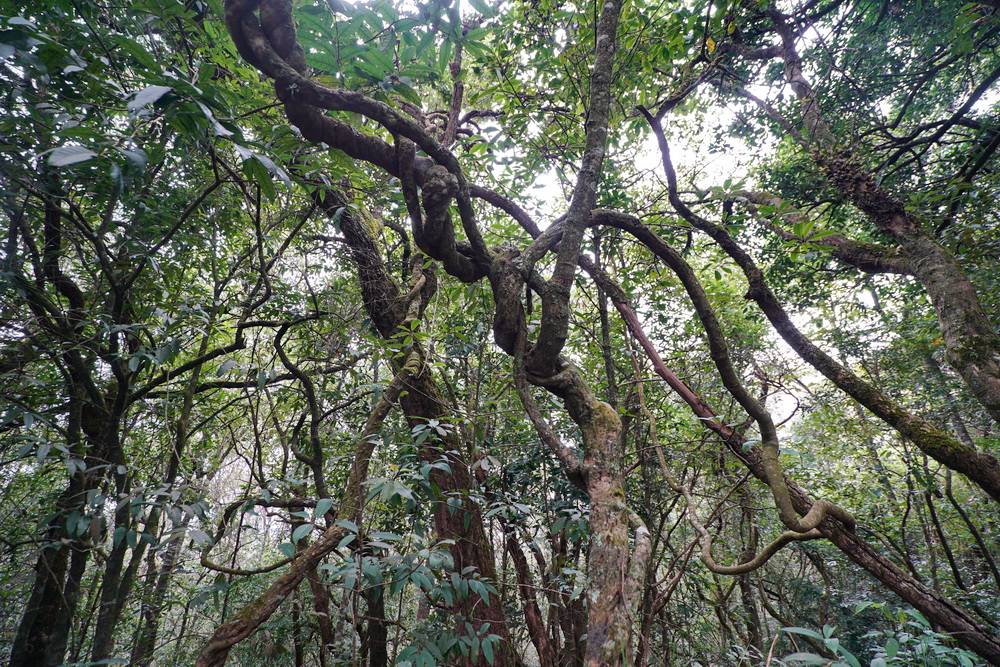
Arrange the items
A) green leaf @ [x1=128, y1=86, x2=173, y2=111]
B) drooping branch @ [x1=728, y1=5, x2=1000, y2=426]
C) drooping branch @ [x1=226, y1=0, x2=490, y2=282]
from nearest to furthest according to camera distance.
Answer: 1. green leaf @ [x1=128, y1=86, x2=173, y2=111]
2. drooping branch @ [x1=226, y1=0, x2=490, y2=282]
3. drooping branch @ [x1=728, y1=5, x2=1000, y2=426]

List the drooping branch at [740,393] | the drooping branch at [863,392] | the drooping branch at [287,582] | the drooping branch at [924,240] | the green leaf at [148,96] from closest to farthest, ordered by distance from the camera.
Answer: the green leaf at [148,96]
the drooping branch at [740,393]
the drooping branch at [287,582]
the drooping branch at [863,392]
the drooping branch at [924,240]

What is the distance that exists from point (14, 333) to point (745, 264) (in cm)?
397

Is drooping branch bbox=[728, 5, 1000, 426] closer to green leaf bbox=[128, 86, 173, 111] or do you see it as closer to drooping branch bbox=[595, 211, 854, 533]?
drooping branch bbox=[595, 211, 854, 533]

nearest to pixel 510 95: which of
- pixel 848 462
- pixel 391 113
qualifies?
pixel 391 113

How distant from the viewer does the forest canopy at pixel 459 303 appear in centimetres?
162

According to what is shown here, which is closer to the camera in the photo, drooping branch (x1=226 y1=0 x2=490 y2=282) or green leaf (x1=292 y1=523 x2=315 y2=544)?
green leaf (x1=292 y1=523 x2=315 y2=544)

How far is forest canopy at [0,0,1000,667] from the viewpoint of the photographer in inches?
64.0

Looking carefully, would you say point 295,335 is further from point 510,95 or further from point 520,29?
point 520,29

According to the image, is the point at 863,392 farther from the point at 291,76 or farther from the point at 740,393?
the point at 291,76

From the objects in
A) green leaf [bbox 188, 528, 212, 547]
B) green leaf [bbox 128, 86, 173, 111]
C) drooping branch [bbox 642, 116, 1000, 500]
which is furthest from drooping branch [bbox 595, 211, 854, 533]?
green leaf [bbox 128, 86, 173, 111]

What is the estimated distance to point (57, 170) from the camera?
1871 millimetres

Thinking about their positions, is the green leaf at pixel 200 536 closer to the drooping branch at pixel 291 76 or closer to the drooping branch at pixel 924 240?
the drooping branch at pixel 291 76

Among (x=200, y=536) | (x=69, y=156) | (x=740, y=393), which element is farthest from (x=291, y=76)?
(x=740, y=393)

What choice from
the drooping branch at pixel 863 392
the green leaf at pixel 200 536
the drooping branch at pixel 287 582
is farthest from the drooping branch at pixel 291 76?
the green leaf at pixel 200 536
